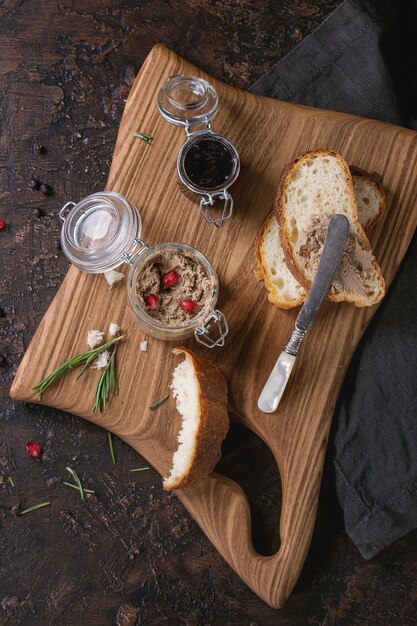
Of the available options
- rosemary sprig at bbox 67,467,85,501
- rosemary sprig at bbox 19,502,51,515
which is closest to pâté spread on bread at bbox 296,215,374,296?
rosemary sprig at bbox 67,467,85,501

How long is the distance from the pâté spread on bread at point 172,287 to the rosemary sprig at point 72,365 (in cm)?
24

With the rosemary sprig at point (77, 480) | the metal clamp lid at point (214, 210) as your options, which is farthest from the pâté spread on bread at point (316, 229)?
the rosemary sprig at point (77, 480)

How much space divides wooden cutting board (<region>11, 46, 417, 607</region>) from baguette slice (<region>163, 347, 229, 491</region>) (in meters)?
0.08

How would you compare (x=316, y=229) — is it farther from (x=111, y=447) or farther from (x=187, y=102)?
(x=111, y=447)

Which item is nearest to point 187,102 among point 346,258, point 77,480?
point 346,258

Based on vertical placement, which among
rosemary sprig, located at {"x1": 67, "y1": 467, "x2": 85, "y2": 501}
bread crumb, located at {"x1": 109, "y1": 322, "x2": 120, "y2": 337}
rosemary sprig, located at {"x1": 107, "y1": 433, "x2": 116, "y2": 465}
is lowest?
rosemary sprig, located at {"x1": 67, "y1": 467, "x2": 85, "y2": 501}

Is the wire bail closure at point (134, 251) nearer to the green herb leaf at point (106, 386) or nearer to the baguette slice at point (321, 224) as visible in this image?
the green herb leaf at point (106, 386)

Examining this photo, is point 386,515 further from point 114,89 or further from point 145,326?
point 114,89

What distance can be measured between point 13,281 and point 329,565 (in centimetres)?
192

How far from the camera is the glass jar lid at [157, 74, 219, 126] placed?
113 inches

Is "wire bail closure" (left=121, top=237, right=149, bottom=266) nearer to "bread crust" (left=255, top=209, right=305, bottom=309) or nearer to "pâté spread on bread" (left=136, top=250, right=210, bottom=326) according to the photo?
"pâté spread on bread" (left=136, top=250, right=210, bottom=326)

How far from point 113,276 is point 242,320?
58 cm

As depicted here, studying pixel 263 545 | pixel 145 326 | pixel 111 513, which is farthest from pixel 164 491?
pixel 145 326

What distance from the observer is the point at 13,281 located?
311cm
